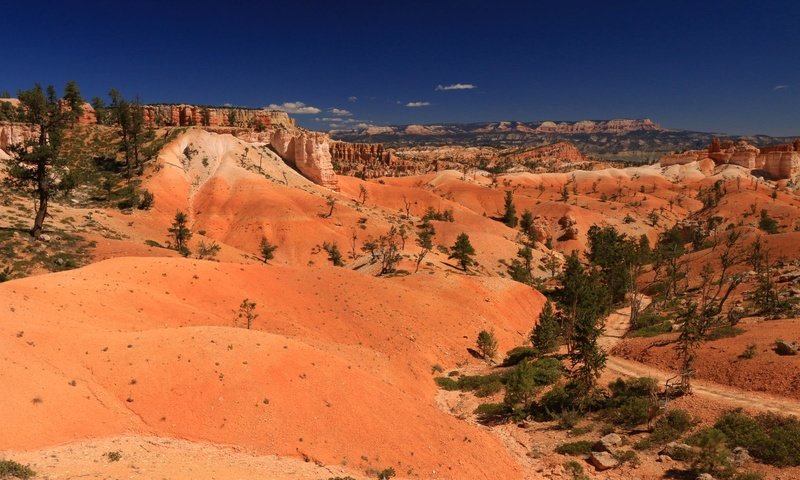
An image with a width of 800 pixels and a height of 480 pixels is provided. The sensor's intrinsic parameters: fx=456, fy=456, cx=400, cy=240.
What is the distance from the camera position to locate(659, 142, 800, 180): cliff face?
154 m

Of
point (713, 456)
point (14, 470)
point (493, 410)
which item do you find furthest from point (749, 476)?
point (14, 470)

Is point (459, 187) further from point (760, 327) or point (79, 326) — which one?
point (79, 326)

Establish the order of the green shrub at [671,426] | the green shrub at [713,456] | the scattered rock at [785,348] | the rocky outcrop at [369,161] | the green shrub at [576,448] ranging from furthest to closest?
the rocky outcrop at [369,161]
the scattered rock at [785,348]
the green shrub at [576,448]
the green shrub at [671,426]
the green shrub at [713,456]

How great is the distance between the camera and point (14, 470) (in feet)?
38.6

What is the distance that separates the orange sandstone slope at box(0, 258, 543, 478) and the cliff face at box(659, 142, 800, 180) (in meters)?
179

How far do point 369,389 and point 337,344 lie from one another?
839 centimetres

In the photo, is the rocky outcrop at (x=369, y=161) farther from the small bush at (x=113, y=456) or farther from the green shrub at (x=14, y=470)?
the green shrub at (x=14, y=470)

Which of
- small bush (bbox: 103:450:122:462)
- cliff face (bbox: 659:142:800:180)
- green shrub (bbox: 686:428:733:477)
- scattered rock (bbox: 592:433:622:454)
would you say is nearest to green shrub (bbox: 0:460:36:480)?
small bush (bbox: 103:450:122:462)

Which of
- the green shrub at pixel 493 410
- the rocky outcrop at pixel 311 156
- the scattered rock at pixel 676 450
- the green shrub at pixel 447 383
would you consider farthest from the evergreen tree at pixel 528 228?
the scattered rock at pixel 676 450

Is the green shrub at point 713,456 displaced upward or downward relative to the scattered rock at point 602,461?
upward

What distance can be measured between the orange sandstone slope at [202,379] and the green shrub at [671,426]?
7280 millimetres

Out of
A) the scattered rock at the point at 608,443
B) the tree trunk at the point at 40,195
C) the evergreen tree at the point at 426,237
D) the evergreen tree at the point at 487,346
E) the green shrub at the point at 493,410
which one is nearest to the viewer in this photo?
the scattered rock at the point at 608,443

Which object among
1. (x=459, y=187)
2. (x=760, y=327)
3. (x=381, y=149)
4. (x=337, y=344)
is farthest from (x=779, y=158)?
(x=337, y=344)

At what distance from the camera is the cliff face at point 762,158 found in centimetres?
15362
